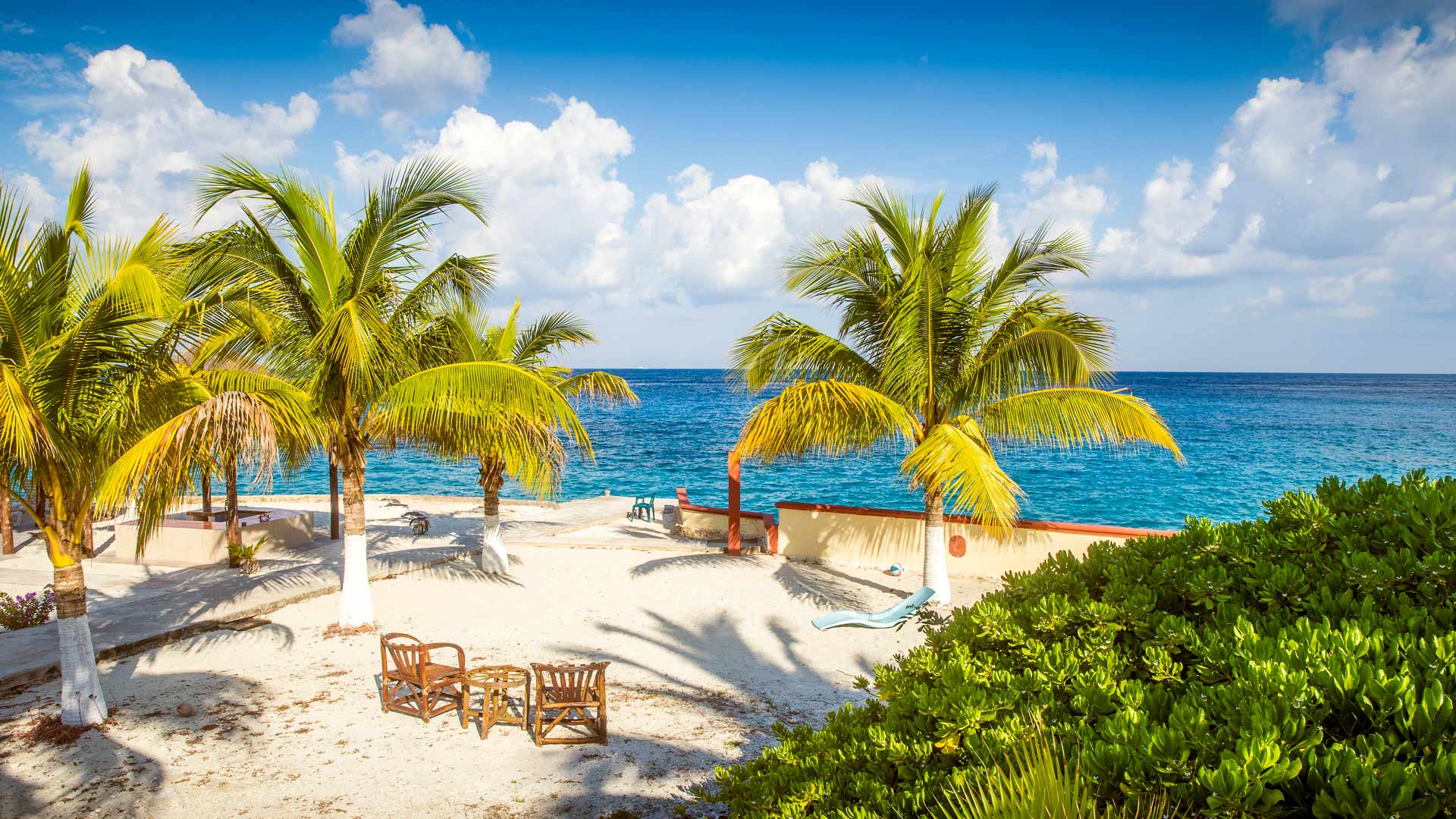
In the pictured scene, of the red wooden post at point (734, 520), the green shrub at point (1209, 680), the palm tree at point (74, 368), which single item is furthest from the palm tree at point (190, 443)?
the red wooden post at point (734, 520)

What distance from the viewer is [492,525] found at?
46.2ft

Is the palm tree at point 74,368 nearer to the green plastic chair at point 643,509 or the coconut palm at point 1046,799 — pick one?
the coconut palm at point 1046,799

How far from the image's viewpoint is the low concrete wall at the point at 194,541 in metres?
15.0

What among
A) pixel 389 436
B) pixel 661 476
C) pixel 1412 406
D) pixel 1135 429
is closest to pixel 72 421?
pixel 389 436

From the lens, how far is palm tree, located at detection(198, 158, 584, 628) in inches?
332

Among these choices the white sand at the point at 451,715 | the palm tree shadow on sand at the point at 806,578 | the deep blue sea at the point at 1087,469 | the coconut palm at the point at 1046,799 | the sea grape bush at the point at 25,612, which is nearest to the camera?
the coconut palm at the point at 1046,799

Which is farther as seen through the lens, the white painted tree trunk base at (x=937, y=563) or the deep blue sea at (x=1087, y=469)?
the deep blue sea at (x=1087, y=469)

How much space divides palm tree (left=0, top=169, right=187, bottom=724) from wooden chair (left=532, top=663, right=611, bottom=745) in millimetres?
4097

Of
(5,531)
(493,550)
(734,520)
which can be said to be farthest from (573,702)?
(5,531)

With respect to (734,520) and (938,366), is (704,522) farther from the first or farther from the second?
(938,366)

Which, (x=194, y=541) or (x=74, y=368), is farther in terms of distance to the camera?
(x=194, y=541)

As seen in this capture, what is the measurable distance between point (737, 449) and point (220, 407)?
21.3 ft

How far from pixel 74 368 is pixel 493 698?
15.0 feet

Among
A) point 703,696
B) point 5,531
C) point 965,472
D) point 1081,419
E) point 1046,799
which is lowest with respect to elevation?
point 703,696
